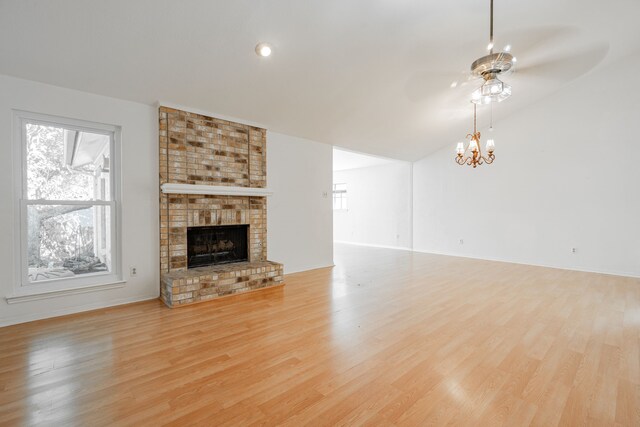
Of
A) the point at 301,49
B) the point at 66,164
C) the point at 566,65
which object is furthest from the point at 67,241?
the point at 566,65

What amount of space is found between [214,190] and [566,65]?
19.9 ft

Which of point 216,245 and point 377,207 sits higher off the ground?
point 377,207

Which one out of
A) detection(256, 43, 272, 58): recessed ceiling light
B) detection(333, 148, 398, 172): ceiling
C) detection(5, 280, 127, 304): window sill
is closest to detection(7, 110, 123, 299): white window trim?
detection(5, 280, 127, 304): window sill

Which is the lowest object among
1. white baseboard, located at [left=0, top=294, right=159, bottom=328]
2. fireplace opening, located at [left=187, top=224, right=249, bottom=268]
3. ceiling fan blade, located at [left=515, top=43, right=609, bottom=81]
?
white baseboard, located at [left=0, top=294, right=159, bottom=328]

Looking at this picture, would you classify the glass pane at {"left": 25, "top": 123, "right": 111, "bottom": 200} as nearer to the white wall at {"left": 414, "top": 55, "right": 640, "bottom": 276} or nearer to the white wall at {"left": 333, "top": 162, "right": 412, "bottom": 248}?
the white wall at {"left": 414, "top": 55, "right": 640, "bottom": 276}

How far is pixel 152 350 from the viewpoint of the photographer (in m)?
2.39

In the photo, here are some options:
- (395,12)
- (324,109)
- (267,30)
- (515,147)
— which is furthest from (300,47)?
(515,147)

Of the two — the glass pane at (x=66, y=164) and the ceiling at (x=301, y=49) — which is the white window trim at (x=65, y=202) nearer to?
the glass pane at (x=66, y=164)

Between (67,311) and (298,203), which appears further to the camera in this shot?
(298,203)

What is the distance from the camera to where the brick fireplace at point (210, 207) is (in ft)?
12.2

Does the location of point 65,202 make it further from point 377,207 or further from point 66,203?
point 377,207

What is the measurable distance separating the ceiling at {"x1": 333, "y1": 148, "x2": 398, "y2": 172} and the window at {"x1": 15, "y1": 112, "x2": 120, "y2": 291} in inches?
208

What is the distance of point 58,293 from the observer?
3137 mm

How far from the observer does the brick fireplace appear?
3.73 meters
